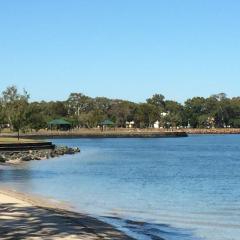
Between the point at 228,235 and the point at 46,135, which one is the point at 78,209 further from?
the point at 46,135

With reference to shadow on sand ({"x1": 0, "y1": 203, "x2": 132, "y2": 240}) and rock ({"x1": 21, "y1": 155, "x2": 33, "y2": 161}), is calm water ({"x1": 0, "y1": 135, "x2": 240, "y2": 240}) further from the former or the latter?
rock ({"x1": 21, "y1": 155, "x2": 33, "y2": 161})

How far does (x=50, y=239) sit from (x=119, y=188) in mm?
19070

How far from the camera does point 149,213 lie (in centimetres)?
2252

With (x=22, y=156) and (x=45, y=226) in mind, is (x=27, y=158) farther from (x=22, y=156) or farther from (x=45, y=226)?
(x=45, y=226)

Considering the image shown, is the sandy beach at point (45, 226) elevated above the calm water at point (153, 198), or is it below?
above

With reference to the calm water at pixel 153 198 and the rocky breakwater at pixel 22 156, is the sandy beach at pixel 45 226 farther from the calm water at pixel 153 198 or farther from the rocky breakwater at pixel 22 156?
the rocky breakwater at pixel 22 156

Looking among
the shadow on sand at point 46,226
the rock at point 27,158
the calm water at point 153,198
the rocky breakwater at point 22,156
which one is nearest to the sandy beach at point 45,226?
the shadow on sand at point 46,226

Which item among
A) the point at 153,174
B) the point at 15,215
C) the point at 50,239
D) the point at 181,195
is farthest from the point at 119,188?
the point at 50,239

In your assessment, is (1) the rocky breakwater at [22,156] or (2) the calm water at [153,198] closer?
(2) the calm water at [153,198]

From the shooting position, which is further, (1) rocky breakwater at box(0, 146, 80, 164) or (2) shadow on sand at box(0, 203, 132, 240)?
(1) rocky breakwater at box(0, 146, 80, 164)

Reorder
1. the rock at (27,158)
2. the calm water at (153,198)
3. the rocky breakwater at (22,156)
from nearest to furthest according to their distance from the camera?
the calm water at (153,198) → the rocky breakwater at (22,156) → the rock at (27,158)

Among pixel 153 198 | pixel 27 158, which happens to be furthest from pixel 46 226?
pixel 27 158

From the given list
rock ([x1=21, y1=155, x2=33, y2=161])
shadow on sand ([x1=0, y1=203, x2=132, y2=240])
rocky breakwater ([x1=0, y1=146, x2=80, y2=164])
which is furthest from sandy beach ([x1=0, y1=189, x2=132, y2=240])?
rock ([x1=21, y1=155, x2=33, y2=161])

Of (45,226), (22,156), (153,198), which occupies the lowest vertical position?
(153,198)
